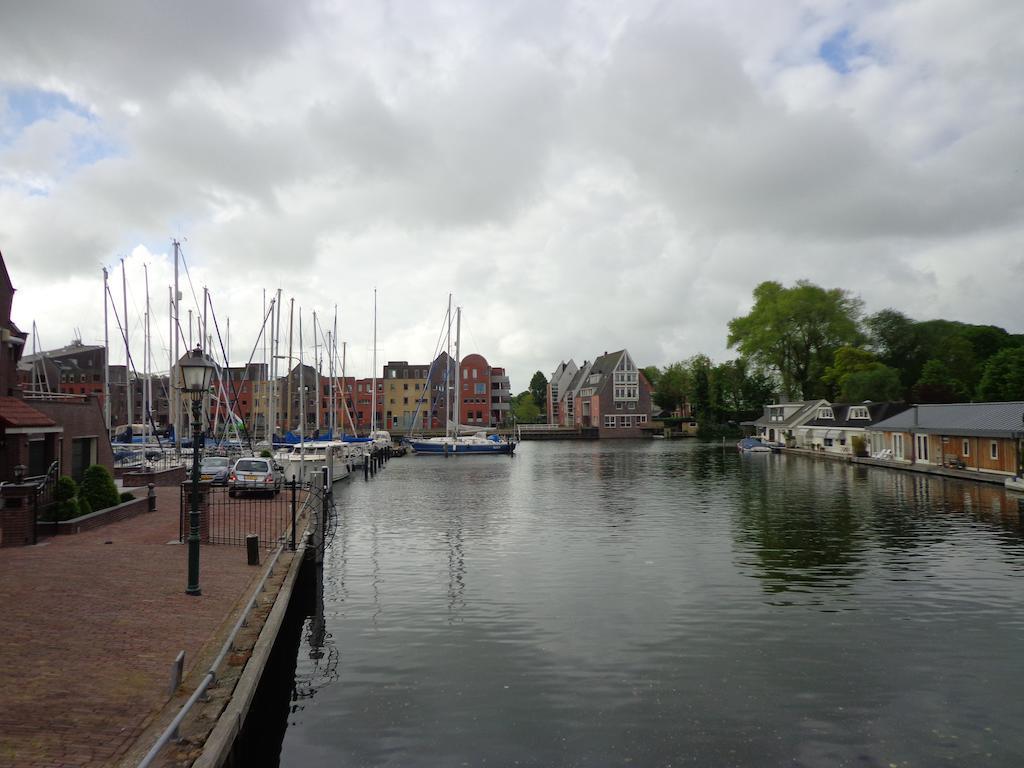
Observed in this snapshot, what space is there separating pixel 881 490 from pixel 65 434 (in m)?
42.6

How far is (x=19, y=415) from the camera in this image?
25109 mm

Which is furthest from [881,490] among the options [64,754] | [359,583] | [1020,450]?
[64,754]

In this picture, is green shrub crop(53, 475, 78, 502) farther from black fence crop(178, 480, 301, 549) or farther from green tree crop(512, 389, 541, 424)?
green tree crop(512, 389, 541, 424)

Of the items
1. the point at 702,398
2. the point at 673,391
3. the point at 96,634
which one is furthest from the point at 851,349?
the point at 96,634

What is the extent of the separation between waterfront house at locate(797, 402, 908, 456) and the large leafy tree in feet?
56.4

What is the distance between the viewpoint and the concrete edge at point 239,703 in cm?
804

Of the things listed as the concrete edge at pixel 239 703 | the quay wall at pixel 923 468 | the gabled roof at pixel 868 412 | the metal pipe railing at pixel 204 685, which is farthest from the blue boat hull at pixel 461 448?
the concrete edge at pixel 239 703

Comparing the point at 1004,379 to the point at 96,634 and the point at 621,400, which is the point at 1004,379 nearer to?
the point at 621,400

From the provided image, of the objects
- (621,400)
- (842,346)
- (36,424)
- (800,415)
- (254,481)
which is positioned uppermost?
(842,346)

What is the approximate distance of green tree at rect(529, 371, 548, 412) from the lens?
18825cm

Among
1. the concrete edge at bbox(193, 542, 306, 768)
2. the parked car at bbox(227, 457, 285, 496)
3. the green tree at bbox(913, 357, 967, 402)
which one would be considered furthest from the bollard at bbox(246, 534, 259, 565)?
the green tree at bbox(913, 357, 967, 402)

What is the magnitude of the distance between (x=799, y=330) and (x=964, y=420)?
5182 cm

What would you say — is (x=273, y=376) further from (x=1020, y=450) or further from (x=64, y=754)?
(x=64, y=754)

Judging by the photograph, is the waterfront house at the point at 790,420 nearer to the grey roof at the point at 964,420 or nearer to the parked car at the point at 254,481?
the grey roof at the point at 964,420
